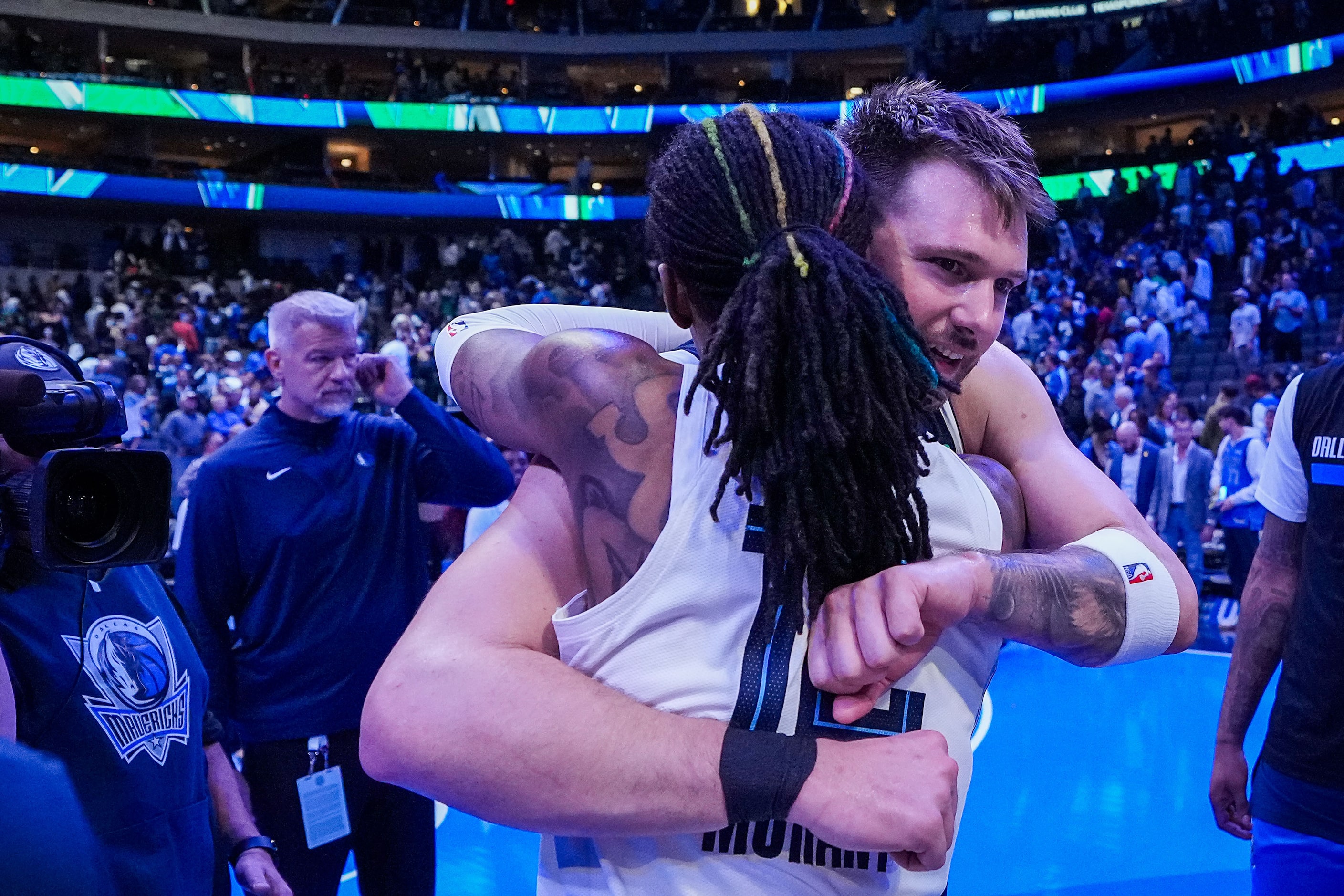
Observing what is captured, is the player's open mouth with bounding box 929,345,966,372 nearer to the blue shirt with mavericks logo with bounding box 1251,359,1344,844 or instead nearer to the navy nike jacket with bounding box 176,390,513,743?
the blue shirt with mavericks logo with bounding box 1251,359,1344,844

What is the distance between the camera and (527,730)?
97 cm

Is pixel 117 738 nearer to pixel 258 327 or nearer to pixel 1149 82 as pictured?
pixel 258 327

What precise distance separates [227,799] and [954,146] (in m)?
1.81

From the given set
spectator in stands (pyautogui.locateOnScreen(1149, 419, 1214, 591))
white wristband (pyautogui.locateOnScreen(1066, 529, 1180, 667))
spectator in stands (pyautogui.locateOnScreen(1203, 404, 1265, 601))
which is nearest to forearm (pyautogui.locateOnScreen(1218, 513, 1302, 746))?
white wristband (pyautogui.locateOnScreen(1066, 529, 1180, 667))

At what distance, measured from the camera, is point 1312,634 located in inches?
79.4

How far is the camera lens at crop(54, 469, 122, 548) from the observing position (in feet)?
4.48

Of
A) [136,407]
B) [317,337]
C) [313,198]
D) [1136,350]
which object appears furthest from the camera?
[313,198]

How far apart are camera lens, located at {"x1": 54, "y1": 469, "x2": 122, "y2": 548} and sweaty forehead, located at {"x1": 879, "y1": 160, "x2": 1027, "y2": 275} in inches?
41.9

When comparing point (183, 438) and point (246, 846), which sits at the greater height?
point (183, 438)

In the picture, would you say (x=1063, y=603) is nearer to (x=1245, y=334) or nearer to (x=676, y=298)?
(x=676, y=298)

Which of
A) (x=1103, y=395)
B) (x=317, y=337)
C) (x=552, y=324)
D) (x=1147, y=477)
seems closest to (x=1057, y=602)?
(x=552, y=324)

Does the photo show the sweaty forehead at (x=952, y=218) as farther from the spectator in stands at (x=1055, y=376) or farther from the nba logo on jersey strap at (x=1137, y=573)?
the spectator in stands at (x=1055, y=376)

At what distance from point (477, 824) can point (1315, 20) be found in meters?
21.0

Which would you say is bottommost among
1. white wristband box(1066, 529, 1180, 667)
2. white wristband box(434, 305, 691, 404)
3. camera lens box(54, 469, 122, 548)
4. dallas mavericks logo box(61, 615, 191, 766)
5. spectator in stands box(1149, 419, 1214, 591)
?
spectator in stands box(1149, 419, 1214, 591)
